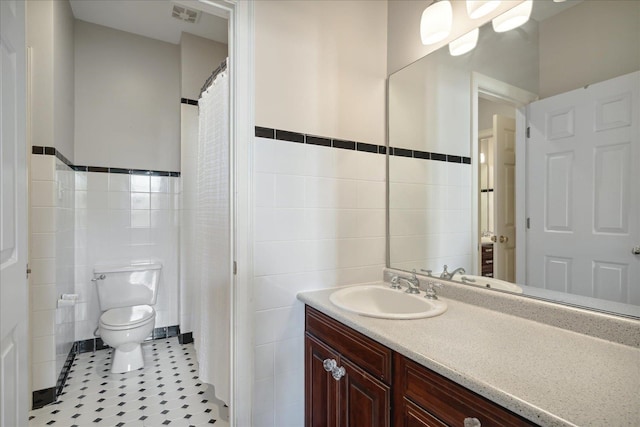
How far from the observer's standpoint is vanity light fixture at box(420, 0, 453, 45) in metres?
1.39

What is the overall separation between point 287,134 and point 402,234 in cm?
82

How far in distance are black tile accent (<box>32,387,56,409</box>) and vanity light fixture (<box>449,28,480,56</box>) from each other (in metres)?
2.96

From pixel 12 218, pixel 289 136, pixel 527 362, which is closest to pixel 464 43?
pixel 289 136

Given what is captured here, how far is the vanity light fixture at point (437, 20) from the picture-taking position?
139cm

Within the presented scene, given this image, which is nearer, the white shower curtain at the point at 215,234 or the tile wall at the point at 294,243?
the tile wall at the point at 294,243

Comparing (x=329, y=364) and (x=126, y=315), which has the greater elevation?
(x=329, y=364)

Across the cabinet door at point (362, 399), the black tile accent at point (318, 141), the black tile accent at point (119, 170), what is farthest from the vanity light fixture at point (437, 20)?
the black tile accent at point (119, 170)

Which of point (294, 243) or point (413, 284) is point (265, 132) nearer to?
point (294, 243)

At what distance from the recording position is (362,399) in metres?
1.07

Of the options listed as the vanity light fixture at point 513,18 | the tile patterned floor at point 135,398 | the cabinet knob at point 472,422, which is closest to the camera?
the cabinet knob at point 472,422

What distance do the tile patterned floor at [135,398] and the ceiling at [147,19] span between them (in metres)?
2.67

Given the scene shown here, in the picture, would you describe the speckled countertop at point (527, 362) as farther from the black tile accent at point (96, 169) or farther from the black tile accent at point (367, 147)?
the black tile accent at point (96, 169)

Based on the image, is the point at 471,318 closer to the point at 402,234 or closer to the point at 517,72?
the point at 402,234

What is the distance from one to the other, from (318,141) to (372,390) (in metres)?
1.09
